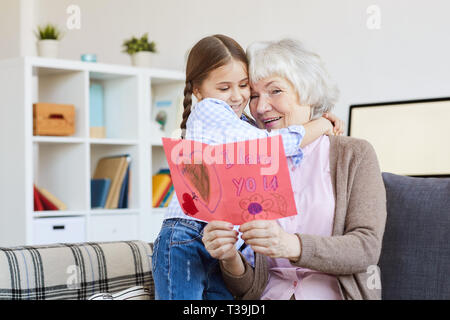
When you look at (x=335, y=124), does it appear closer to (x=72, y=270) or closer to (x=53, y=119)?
(x=72, y=270)

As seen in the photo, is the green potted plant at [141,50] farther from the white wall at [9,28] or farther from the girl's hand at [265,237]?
the girl's hand at [265,237]

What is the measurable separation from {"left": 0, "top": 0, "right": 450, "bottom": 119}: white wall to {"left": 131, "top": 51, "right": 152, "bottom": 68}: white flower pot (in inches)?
8.2

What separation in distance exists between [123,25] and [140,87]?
0.57 meters

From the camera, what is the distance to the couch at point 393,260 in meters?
1.41

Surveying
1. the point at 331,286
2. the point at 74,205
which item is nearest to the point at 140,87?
the point at 74,205

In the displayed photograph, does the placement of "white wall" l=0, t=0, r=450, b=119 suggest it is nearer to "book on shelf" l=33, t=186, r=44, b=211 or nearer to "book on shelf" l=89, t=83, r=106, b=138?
"book on shelf" l=89, t=83, r=106, b=138

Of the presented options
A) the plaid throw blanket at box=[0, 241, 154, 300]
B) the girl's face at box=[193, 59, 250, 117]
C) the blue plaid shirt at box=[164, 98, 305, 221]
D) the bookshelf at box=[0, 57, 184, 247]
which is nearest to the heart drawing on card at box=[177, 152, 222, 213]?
the blue plaid shirt at box=[164, 98, 305, 221]

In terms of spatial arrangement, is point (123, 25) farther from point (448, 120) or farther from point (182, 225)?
point (182, 225)

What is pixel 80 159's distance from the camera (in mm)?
3367

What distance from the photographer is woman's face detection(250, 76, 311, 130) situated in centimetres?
125

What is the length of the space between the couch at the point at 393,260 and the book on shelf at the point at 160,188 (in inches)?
79.7

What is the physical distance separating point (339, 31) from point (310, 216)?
2050 millimetres

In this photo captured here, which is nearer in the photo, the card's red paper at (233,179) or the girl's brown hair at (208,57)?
the card's red paper at (233,179)

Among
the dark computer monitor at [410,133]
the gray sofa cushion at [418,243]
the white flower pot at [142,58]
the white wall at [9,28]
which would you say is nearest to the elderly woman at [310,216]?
the gray sofa cushion at [418,243]
